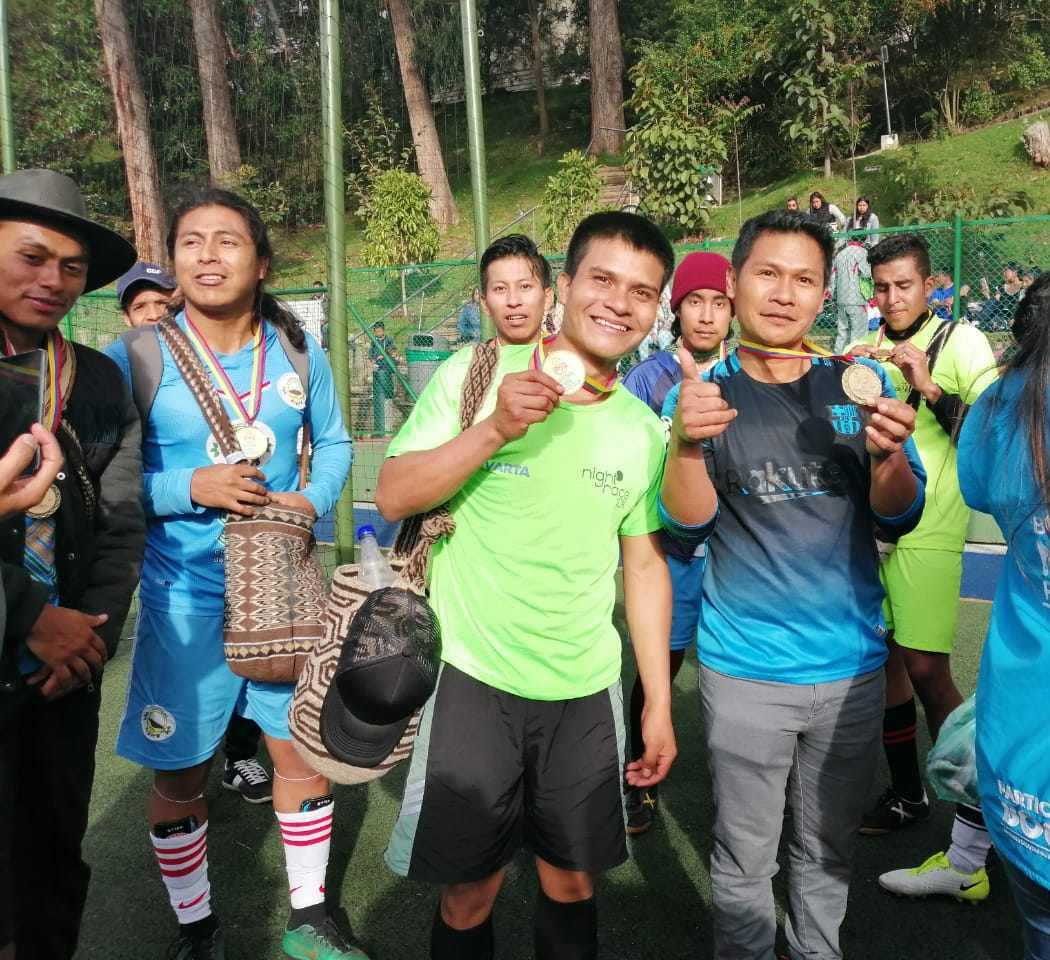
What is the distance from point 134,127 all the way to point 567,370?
232 inches

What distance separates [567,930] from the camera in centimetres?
210

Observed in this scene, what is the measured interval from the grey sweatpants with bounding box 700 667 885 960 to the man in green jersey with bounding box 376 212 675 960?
A: 302mm

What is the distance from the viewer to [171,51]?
530 centimetres

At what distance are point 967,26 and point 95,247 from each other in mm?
28942

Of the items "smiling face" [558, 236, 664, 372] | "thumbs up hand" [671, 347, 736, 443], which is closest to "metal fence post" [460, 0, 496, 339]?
"smiling face" [558, 236, 664, 372]

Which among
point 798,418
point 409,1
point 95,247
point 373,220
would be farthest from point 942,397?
point 373,220

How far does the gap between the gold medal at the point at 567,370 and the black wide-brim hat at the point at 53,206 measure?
128cm

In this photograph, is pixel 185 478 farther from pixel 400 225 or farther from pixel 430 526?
pixel 400 225

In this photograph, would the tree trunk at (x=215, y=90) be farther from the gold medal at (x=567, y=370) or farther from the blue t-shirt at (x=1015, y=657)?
the blue t-shirt at (x=1015, y=657)

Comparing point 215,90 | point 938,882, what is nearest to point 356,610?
point 938,882

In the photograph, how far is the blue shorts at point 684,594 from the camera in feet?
11.4

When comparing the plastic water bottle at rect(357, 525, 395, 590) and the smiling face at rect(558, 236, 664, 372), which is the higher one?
the smiling face at rect(558, 236, 664, 372)

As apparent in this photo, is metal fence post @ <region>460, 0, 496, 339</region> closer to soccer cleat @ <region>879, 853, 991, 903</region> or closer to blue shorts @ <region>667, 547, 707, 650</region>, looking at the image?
blue shorts @ <region>667, 547, 707, 650</region>

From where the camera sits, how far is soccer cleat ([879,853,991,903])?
2.82 metres
